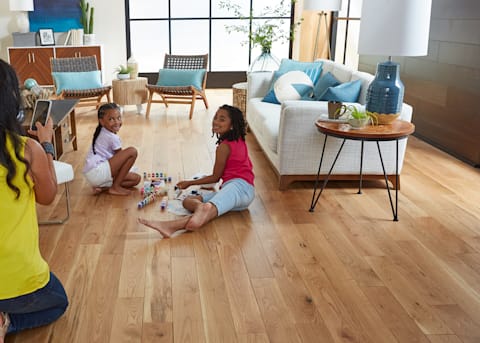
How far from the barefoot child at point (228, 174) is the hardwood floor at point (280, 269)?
0.37ft

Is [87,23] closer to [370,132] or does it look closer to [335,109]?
[335,109]

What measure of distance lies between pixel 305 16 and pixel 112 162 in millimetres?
5107

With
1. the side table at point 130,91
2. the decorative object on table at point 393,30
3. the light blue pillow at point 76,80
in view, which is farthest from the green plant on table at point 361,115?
the light blue pillow at point 76,80

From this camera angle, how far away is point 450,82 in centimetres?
505

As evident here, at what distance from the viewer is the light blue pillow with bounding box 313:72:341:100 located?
15.2ft

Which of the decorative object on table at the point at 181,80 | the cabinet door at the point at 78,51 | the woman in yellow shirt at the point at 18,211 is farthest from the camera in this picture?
the cabinet door at the point at 78,51

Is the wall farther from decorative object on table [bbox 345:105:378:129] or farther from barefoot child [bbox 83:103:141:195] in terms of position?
barefoot child [bbox 83:103:141:195]

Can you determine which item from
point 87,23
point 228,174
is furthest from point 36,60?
point 228,174

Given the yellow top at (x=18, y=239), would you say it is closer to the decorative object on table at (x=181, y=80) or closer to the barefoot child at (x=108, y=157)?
the barefoot child at (x=108, y=157)

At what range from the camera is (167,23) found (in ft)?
27.0

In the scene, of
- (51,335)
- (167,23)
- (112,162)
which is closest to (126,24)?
(167,23)

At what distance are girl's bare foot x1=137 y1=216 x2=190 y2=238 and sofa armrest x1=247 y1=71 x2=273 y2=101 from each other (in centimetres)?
251

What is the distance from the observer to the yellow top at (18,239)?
6.17ft

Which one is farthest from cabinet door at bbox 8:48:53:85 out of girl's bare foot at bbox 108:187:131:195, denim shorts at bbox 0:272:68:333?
denim shorts at bbox 0:272:68:333
